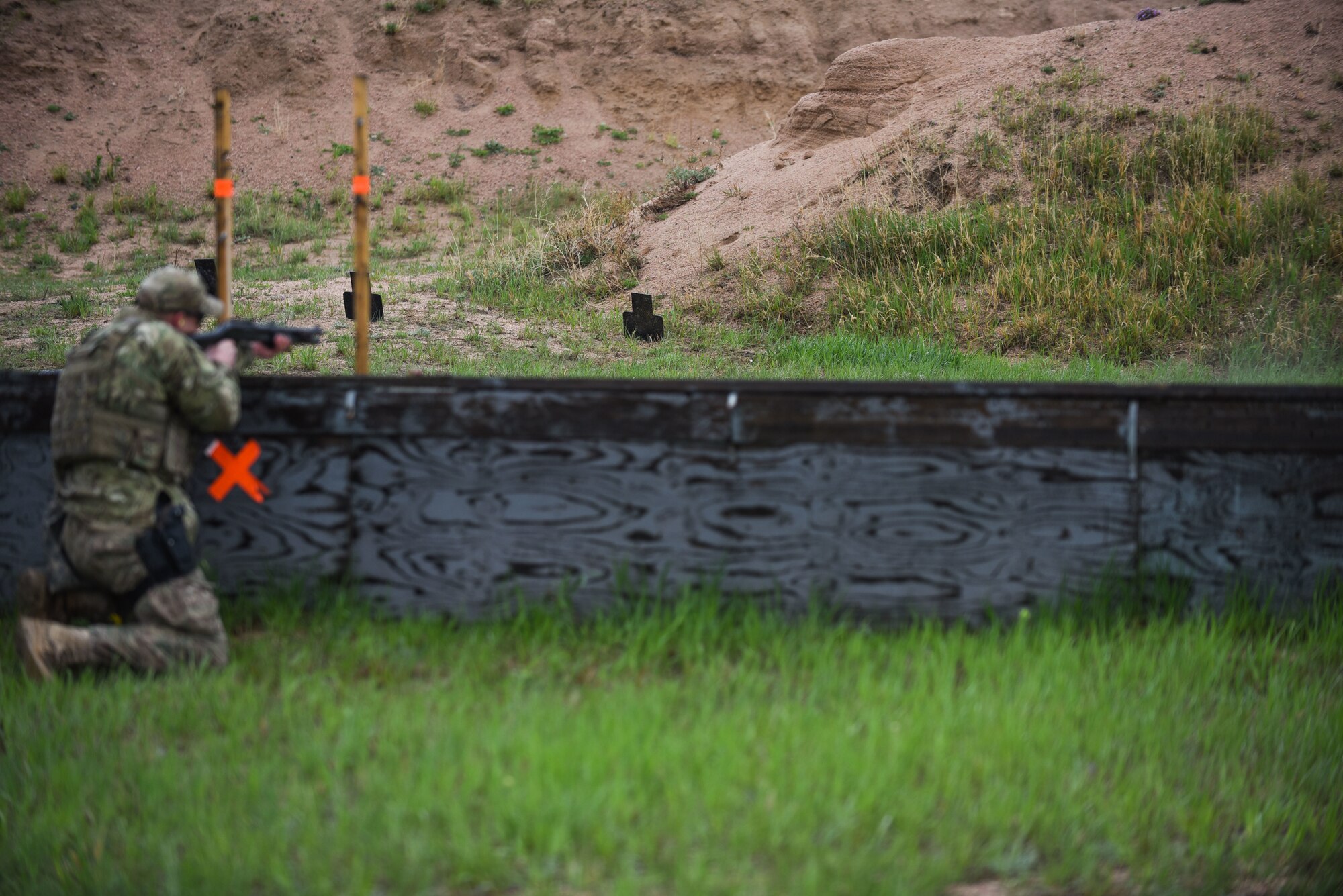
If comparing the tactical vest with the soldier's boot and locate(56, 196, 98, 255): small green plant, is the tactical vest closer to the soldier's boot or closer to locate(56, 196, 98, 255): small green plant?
the soldier's boot

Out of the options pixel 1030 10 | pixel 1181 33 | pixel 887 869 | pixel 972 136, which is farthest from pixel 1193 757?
pixel 1030 10

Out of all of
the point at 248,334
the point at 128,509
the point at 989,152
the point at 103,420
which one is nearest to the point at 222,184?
the point at 248,334

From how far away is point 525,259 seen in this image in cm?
1552

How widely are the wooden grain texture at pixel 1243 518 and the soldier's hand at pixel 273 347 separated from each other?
3.55m

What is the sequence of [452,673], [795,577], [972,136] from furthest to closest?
[972,136], [795,577], [452,673]

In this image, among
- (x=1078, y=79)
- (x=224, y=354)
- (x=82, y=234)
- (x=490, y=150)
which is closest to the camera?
(x=224, y=354)

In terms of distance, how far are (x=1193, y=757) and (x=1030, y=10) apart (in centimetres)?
2806

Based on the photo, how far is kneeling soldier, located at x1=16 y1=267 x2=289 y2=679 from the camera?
3854mm

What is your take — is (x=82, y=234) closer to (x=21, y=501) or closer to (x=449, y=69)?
(x=449, y=69)

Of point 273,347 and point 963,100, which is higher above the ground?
point 963,100

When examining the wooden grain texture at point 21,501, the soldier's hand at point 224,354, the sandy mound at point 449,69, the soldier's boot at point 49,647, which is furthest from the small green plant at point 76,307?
the sandy mound at point 449,69

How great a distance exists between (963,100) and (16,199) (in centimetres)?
1881

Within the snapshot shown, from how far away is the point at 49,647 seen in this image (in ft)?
12.4

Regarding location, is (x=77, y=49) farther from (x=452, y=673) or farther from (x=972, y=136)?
(x=452, y=673)
